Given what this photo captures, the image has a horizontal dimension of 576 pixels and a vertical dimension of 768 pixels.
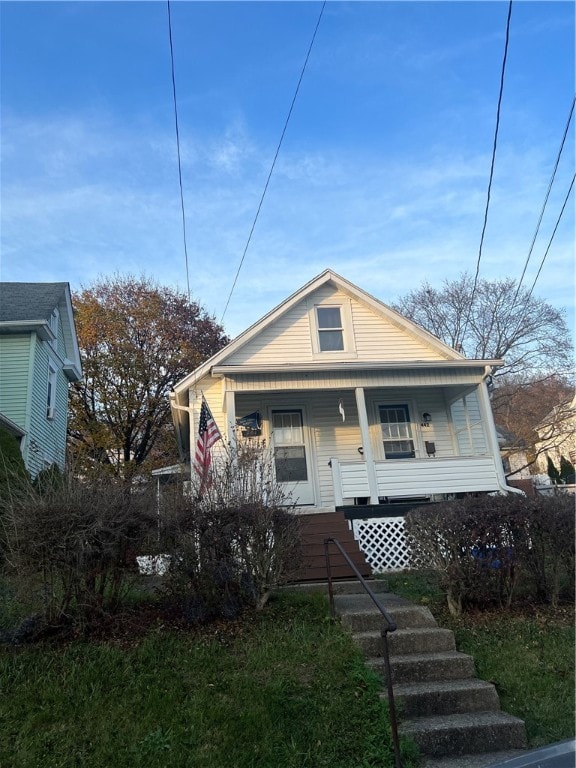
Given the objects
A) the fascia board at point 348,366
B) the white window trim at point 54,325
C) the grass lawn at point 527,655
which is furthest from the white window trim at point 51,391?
the grass lawn at point 527,655

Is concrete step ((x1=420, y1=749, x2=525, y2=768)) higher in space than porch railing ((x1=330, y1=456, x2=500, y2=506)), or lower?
lower

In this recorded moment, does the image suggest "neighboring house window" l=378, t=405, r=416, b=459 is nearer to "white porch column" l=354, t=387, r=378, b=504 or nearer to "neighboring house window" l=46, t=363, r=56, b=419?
→ "white porch column" l=354, t=387, r=378, b=504

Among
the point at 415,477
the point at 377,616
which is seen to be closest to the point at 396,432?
the point at 415,477

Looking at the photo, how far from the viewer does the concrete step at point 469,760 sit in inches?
149

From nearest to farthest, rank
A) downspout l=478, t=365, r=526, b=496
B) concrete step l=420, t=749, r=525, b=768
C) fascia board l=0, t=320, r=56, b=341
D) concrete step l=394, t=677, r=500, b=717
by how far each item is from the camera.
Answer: concrete step l=420, t=749, r=525, b=768 → concrete step l=394, t=677, r=500, b=717 → downspout l=478, t=365, r=526, b=496 → fascia board l=0, t=320, r=56, b=341

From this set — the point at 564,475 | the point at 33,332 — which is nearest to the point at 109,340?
the point at 33,332

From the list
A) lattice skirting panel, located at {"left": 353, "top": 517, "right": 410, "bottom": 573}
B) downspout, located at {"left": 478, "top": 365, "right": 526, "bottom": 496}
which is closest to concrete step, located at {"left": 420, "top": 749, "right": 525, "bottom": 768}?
lattice skirting panel, located at {"left": 353, "top": 517, "right": 410, "bottom": 573}

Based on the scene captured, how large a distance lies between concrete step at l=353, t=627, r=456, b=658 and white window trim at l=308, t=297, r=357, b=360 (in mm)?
8385

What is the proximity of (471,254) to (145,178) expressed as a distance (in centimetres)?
699

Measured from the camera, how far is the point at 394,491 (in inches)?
444

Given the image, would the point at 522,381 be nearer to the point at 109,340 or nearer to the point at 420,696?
the point at 109,340

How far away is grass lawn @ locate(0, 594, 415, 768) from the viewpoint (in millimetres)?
3633

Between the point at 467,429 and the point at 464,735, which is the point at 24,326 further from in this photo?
the point at 464,735

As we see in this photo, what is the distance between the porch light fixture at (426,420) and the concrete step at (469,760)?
984 centimetres
